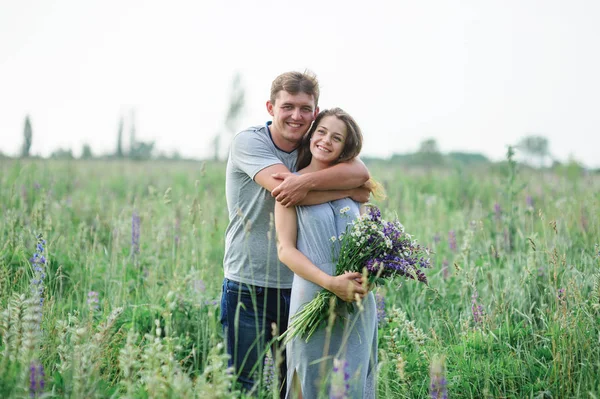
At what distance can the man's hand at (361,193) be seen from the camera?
282 cm

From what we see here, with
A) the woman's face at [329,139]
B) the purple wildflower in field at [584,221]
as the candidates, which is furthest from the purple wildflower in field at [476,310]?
the purple wildflower in field at [584,221]

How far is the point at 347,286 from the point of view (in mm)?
2311

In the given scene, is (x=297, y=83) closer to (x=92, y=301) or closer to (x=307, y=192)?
(x=307, y=192)

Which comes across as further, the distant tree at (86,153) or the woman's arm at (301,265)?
the distant tree at (86,153)

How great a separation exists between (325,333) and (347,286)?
0.32 meters

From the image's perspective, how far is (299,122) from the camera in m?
2.92

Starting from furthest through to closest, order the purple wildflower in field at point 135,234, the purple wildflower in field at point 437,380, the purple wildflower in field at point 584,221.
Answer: the purple wildflower in field at point 584,221, the purple wildflower in field at point 135,234, the purple wildflower in field at point 437,380

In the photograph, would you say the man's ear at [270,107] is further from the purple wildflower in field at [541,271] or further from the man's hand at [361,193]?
the purple wildflower in field at [541,271]

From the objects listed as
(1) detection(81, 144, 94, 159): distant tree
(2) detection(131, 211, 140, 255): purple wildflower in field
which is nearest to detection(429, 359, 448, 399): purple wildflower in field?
(2) detection(131, 211, 140, 255): purple wildflower in field

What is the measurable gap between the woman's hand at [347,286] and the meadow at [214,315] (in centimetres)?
24

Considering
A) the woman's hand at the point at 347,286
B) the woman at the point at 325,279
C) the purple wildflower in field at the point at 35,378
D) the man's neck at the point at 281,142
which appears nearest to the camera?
the purple wildflower in field at the point at 35,378

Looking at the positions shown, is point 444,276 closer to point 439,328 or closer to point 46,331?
point 439,328

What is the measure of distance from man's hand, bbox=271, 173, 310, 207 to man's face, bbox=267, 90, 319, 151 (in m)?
0.44

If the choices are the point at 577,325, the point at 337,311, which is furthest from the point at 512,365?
the point at 337,311
